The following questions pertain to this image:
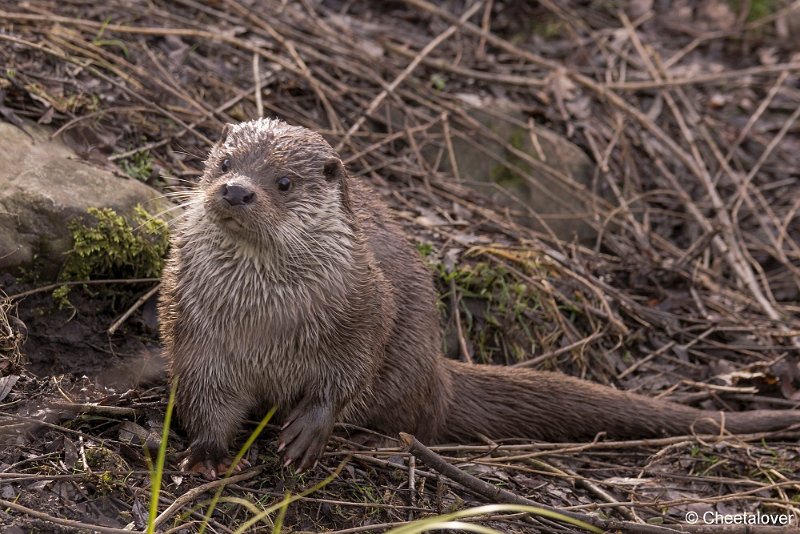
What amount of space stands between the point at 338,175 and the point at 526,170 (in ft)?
7.36

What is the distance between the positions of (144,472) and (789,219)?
3.79 metres

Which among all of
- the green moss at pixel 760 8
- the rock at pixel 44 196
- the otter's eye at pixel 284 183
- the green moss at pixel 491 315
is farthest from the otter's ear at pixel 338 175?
the green moss at pixel 760 8

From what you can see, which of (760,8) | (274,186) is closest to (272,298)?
(274,186)

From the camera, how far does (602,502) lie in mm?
3477

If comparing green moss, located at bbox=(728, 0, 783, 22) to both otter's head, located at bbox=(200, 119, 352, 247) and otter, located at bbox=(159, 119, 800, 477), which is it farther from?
otter's head, located at bbox=(200, 119, 352, 247)

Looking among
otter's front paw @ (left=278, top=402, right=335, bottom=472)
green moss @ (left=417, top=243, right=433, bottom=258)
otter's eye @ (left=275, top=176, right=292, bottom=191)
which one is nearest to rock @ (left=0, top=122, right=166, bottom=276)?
otter's eye @ (left=275, top=176, right=292, bottom=191)

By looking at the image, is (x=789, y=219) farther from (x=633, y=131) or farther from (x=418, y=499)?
(x=418, y=499)

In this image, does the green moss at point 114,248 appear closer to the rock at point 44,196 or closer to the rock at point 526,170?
the rock at point 44,196

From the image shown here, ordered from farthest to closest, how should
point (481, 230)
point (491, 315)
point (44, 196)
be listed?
point (481, 230)
point (491, 315)
point (44, 196)

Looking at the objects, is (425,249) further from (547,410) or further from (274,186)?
(274,186)

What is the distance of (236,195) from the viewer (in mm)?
2781

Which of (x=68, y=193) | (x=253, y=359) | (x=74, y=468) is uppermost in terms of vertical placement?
(x=68, y=193)

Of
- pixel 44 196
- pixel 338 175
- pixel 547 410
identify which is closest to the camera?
pixel 338 175

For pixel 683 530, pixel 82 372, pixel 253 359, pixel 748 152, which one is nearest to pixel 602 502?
pixel 683 530
